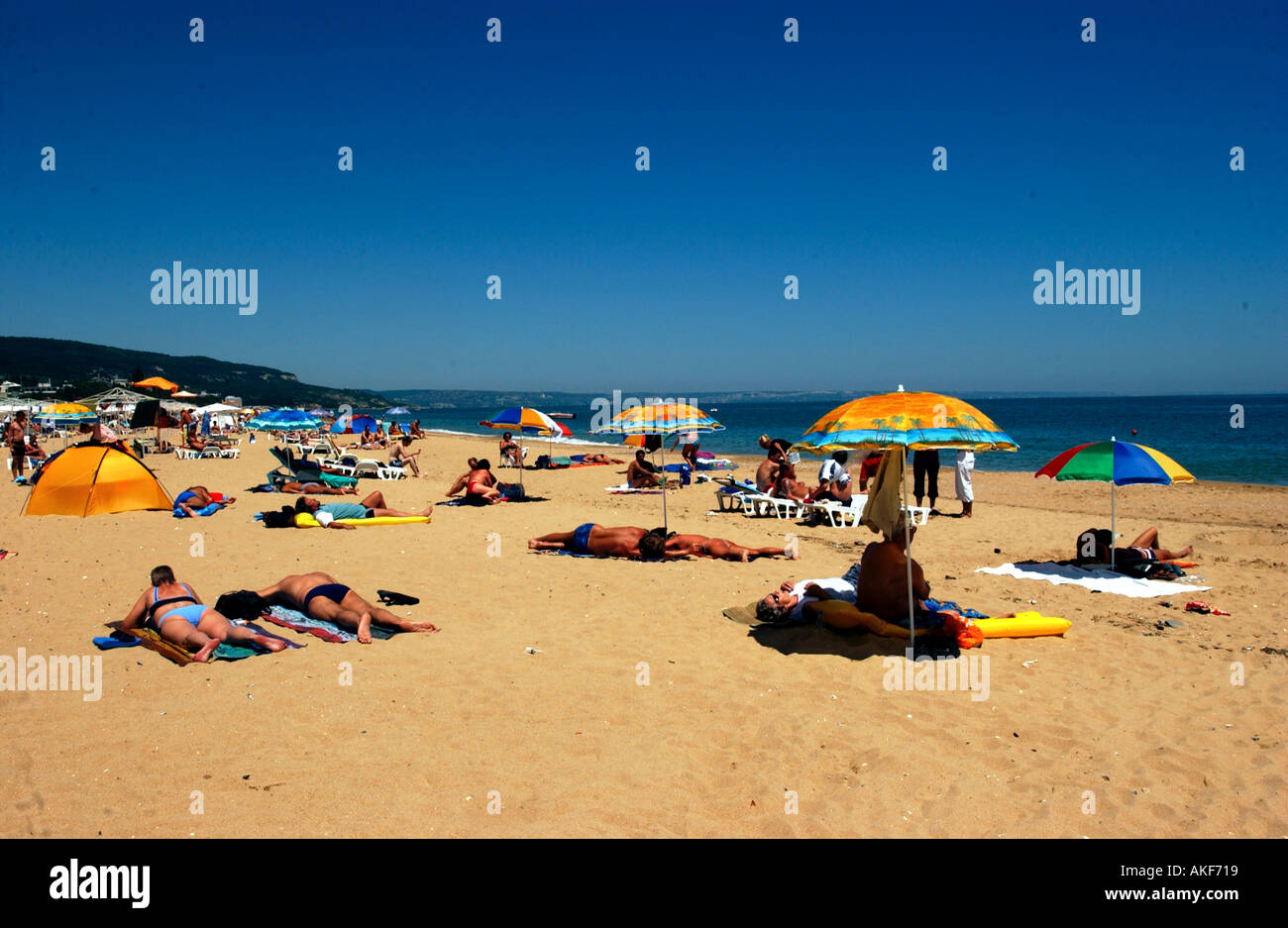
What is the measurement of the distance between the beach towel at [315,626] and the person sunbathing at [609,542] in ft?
11.2

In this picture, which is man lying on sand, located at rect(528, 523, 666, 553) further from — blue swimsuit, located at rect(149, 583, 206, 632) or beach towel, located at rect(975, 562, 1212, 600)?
blue swimsuit, located at rect(149, 583, 206, 632)

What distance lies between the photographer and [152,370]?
123m

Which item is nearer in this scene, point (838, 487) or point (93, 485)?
point (93, 485)

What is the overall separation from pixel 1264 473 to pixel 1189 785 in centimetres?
2488

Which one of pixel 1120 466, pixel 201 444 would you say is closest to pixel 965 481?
pixel 1120 466

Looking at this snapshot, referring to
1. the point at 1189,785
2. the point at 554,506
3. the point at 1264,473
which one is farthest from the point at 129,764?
the point at 1264,473

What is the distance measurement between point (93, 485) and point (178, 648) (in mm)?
8417

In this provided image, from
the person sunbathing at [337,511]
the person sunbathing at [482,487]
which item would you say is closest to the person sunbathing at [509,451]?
the person sunbathing at [482,487]

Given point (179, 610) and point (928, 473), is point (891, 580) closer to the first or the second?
point (179, 610)

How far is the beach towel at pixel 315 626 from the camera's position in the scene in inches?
226

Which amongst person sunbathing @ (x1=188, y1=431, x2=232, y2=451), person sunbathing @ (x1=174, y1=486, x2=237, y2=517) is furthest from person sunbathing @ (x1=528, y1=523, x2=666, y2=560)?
person sunbathing @ (x1=188, y1=431, x2=232, y2=451)

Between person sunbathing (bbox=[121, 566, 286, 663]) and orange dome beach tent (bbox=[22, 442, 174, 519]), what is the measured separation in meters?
7.64

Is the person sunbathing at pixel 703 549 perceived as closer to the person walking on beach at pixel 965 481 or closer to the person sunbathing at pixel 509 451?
the person walking on beach at pixel 965 481
